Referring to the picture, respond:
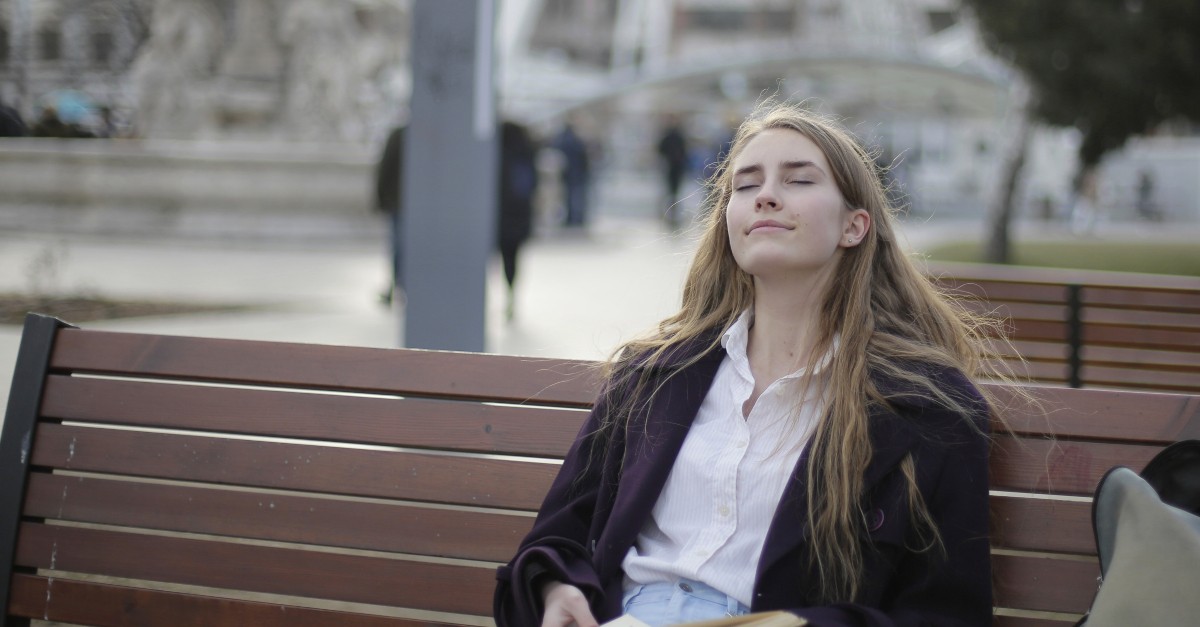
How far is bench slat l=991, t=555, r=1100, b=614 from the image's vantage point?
2.46 meters

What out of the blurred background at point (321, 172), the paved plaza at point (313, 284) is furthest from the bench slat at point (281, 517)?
the paved plaza at point (313, 284)

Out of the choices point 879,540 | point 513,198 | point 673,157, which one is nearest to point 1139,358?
point 879,540

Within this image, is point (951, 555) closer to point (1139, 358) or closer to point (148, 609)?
point (148, 609)

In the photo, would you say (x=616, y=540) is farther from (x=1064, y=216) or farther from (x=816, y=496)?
(x=1064, y=216)

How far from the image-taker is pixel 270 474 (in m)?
2.87

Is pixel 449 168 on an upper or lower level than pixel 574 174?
lower

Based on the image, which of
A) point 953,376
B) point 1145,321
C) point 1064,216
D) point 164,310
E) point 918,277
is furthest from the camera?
point 1064,216

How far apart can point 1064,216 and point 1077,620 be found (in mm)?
44964

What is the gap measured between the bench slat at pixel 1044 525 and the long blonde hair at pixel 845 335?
0.82 feet

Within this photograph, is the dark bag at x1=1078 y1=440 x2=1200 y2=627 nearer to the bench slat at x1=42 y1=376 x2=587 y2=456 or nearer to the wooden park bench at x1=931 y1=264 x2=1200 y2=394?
the bench slat at x1=42 y1=376 x2=587 y2=456

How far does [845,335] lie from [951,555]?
1.55 ft

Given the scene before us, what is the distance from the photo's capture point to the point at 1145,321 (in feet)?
17.5

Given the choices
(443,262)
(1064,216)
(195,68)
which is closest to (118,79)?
(195,68)

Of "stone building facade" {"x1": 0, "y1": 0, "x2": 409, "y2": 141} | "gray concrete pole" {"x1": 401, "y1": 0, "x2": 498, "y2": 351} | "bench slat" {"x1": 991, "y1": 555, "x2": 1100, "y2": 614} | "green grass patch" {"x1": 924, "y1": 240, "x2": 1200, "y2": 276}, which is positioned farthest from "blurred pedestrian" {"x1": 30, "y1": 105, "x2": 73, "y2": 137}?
"bench slat" {"x1": 991, "y1": 555, "x2": 1100, "y2": 614}
